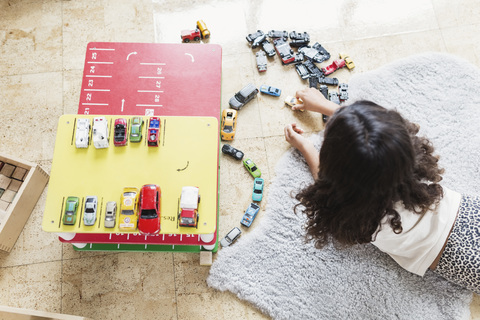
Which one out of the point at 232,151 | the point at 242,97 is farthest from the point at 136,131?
the point at 242,97

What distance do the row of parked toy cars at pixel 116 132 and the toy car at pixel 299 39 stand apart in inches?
35.7

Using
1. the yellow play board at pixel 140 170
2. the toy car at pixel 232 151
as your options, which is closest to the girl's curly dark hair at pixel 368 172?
the yellow play board at pixel 140 170

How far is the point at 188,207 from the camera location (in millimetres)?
1276

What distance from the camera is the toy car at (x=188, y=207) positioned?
127cm

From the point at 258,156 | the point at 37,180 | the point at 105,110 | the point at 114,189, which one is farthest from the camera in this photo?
the point at 258,156

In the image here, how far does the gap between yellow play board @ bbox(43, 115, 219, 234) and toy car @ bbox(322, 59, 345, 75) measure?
780 millimetres

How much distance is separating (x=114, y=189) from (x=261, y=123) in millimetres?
794

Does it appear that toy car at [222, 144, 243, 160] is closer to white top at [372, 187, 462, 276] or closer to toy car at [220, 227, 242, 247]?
toy car at [220, 227, 242, 247]

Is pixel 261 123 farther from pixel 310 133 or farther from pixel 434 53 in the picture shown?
pixel 434 53

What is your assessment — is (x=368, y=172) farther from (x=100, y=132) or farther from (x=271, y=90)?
(x=271, y=90)

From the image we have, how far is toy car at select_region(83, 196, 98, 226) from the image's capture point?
1290 mm

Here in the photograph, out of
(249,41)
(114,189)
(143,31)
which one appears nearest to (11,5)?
(143,31)

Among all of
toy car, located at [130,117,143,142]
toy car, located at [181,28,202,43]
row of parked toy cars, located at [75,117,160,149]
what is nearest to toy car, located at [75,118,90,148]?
row of parked toy cars, located at [75,117,160,149]

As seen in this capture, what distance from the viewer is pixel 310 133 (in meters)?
1.90
